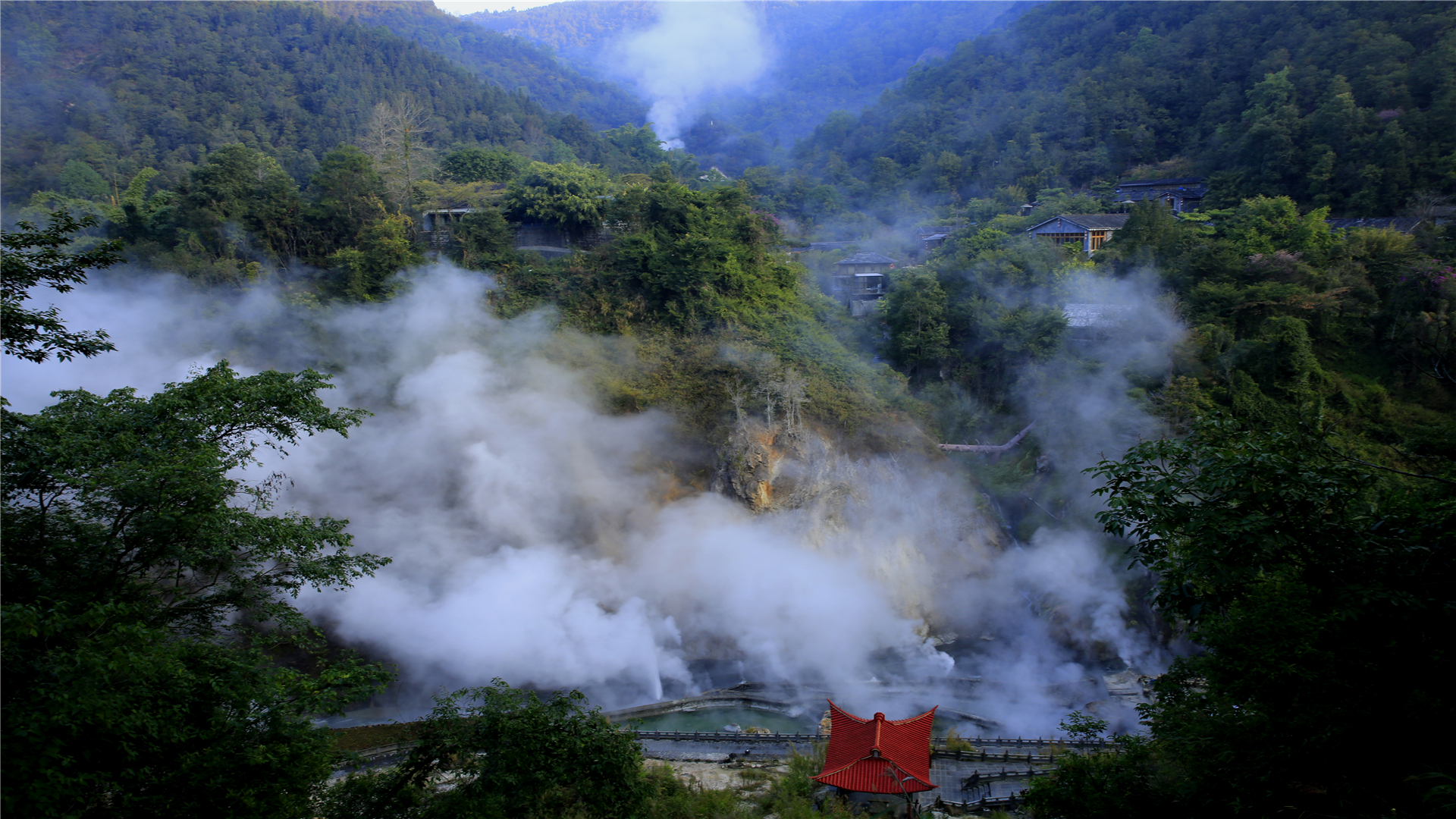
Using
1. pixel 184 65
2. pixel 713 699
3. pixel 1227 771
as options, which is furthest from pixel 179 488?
pixel 184 65

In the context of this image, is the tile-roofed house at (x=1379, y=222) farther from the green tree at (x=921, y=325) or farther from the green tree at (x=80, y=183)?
the green tree at (x=80, y=183)

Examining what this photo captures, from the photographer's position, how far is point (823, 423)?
18672mm

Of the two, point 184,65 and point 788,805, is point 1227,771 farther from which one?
point 184,65

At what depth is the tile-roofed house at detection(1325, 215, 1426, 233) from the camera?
71.3ft

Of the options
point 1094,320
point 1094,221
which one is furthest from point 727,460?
point 1094,221

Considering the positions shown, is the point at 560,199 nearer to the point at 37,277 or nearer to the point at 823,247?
the point at 823,247

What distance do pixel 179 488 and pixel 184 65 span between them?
42796mm

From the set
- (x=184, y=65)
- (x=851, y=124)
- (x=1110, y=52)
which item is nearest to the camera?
(x=184, y=65)

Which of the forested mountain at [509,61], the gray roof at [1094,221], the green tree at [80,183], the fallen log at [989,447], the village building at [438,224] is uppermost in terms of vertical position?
the forested mountain at [509,61]

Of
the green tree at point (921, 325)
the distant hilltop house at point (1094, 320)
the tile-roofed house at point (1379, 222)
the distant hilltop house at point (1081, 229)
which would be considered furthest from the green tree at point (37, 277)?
the tile-roofed house at point (1379, 222)

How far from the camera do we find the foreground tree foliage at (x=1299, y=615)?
5230mm

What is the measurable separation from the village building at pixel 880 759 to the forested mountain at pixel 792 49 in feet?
160

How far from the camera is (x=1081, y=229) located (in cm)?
2756

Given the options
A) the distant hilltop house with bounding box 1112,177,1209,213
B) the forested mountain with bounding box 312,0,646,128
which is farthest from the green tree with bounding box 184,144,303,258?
the forested mountain with bounding box 312,0,646,128
